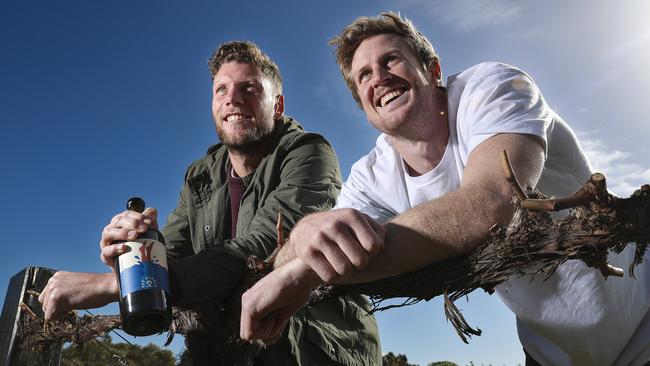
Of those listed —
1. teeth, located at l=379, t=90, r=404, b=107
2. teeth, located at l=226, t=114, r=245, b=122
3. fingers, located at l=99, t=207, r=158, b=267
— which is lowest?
fingers, located at l=99, t=207, r=158, b=267

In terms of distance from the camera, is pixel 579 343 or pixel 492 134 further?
pixel 579 343

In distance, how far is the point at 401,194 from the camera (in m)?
2.11

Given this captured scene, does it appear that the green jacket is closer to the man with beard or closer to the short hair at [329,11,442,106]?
the man with beard

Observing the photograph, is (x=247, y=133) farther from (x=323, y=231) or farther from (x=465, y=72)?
(x=323, y=231)

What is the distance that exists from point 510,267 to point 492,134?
1.30 feet

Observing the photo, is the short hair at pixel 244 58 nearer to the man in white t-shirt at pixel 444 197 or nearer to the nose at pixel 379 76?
the man in white t-shirt at pixel 444 197

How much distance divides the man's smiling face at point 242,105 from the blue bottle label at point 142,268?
1.19m

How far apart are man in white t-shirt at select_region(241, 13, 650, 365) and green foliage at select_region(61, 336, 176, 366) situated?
219 cm

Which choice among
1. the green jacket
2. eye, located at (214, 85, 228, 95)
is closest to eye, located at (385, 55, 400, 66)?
the green jacket

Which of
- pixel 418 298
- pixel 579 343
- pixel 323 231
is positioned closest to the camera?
pixel 323 231

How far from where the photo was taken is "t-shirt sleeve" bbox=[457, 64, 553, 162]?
168cm

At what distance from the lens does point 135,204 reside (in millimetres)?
2426

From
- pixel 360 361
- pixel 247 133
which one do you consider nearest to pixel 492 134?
pixel 360 361

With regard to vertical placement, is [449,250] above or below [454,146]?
below
